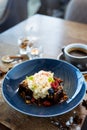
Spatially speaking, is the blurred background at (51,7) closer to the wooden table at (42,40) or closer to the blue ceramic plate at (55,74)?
the wooden table at (42,40)

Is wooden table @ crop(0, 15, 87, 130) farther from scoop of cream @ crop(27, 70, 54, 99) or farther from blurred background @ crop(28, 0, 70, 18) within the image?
blurred background @ crop(28, 0, 70, 18)

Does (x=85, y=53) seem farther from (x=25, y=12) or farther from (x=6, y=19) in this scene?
(x=25, y=12)

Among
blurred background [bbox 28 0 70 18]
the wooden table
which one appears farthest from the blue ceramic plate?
blurred background [bbox 28 0 70 18]

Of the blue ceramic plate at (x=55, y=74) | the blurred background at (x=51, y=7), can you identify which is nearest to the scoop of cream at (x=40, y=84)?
the blue ceramic plate at (x=55, y=74)

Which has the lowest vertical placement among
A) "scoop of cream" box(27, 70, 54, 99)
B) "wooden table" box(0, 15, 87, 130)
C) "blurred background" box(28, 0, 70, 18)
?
"blurred background" box(28, 0, 70, 18)

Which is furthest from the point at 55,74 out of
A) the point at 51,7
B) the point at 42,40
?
the point at 51,7
